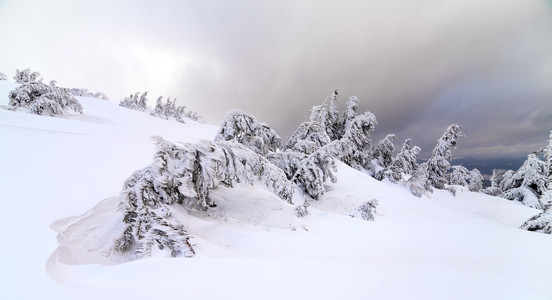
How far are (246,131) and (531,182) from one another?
96.9 ft

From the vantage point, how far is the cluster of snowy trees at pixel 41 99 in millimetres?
11977

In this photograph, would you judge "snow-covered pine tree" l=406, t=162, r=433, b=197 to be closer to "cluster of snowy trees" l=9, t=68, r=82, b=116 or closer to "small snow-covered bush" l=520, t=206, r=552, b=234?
"small snow-covered bush" l=520, t=206, r=552, b=234

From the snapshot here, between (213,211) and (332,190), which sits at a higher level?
(332,190)

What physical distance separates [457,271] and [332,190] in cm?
1003

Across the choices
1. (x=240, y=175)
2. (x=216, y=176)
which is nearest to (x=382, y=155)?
(x=240, y=175)

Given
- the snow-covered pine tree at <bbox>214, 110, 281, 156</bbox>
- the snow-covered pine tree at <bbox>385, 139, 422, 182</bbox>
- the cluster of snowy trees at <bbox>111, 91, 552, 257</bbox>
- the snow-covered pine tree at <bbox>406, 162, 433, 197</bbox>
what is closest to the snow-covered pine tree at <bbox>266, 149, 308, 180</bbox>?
the cluster of snowy trees at <bbox>111, 91, 552, 257</bbox>

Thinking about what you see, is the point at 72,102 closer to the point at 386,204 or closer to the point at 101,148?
the point at 101,148

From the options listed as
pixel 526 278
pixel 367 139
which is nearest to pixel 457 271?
pixel 526 278

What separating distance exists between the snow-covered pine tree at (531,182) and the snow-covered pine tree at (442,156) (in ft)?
21.1

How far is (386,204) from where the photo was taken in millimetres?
11523

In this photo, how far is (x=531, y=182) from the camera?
19.4m

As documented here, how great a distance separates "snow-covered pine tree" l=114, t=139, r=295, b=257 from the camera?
337cm

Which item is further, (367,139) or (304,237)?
(367,139)

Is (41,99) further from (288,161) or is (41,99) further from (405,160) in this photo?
(405,160)
